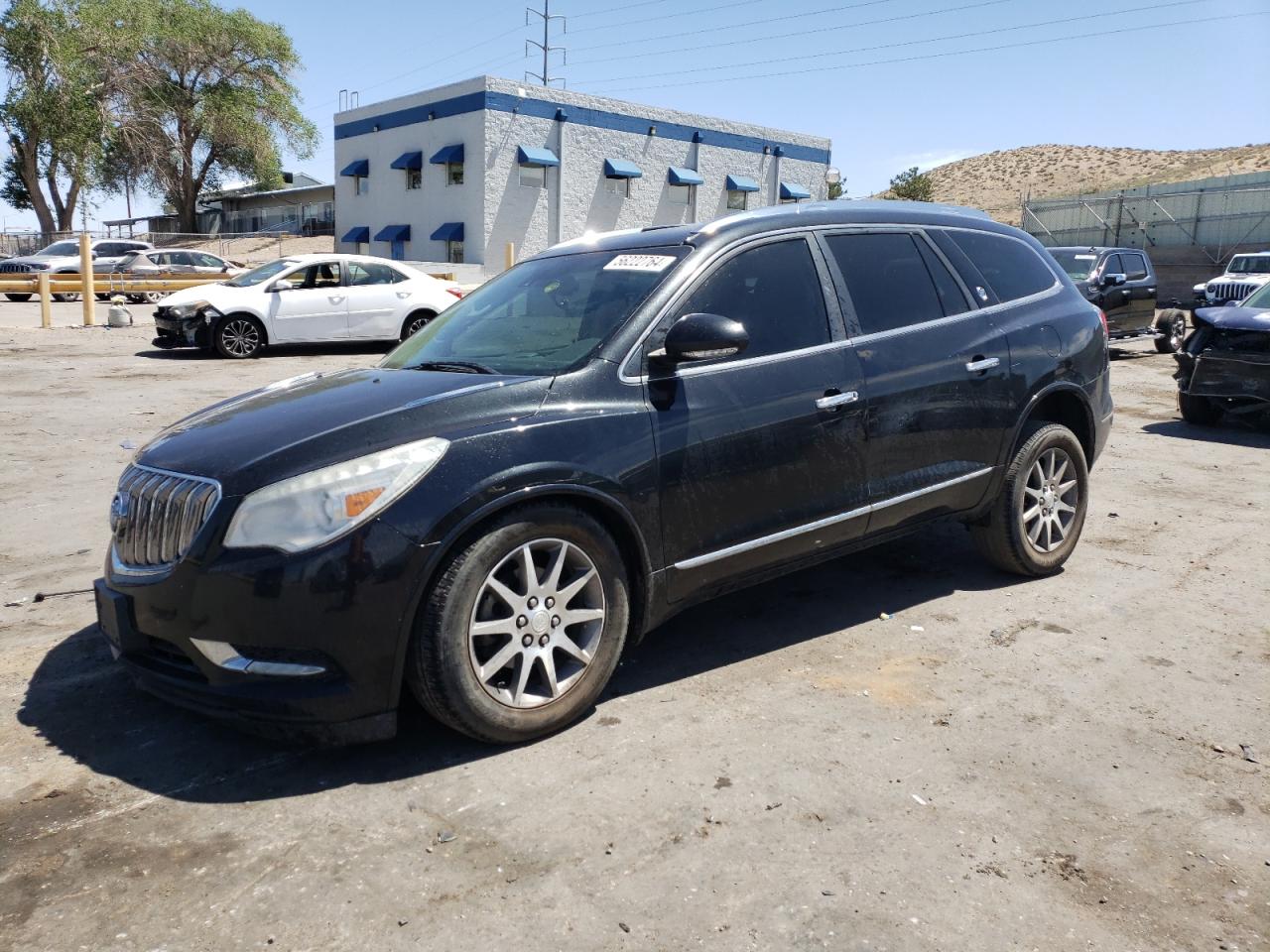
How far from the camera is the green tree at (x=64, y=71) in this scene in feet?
146

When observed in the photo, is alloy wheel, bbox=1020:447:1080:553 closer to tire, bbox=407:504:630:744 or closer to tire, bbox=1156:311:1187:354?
tire, bbox=407:504:630:744

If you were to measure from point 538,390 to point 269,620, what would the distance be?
119cm

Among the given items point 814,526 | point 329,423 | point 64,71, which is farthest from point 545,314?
point 64,71

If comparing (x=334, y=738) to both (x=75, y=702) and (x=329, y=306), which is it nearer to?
(x=75, y=702)

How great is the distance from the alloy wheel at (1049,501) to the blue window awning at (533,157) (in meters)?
32.2

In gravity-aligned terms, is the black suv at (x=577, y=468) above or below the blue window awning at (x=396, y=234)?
below

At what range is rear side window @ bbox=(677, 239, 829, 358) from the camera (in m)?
4.18

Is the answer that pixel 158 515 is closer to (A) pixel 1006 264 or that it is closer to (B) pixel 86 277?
(A) pixel 1006 264

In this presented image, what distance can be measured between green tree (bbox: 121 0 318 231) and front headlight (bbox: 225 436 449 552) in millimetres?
50660

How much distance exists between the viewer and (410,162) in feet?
124

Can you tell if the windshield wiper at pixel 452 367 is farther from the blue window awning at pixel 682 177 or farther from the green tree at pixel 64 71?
the green tree at pixel 64 71

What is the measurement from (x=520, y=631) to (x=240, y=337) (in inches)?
537

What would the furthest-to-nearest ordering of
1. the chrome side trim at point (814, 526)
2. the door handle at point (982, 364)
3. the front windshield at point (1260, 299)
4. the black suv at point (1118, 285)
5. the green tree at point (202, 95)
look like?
1. the green tree at point (202, 95)
2. the black suv at point (1118, 285)
3. the front windshield at point (1260, 299)
4. the door handle at point (982, 364)
5. the chrome side trim at point (814, 526)

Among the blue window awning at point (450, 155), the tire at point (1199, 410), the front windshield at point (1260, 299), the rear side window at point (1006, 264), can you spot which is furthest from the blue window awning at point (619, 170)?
the rear side window at point (1006, 264)
